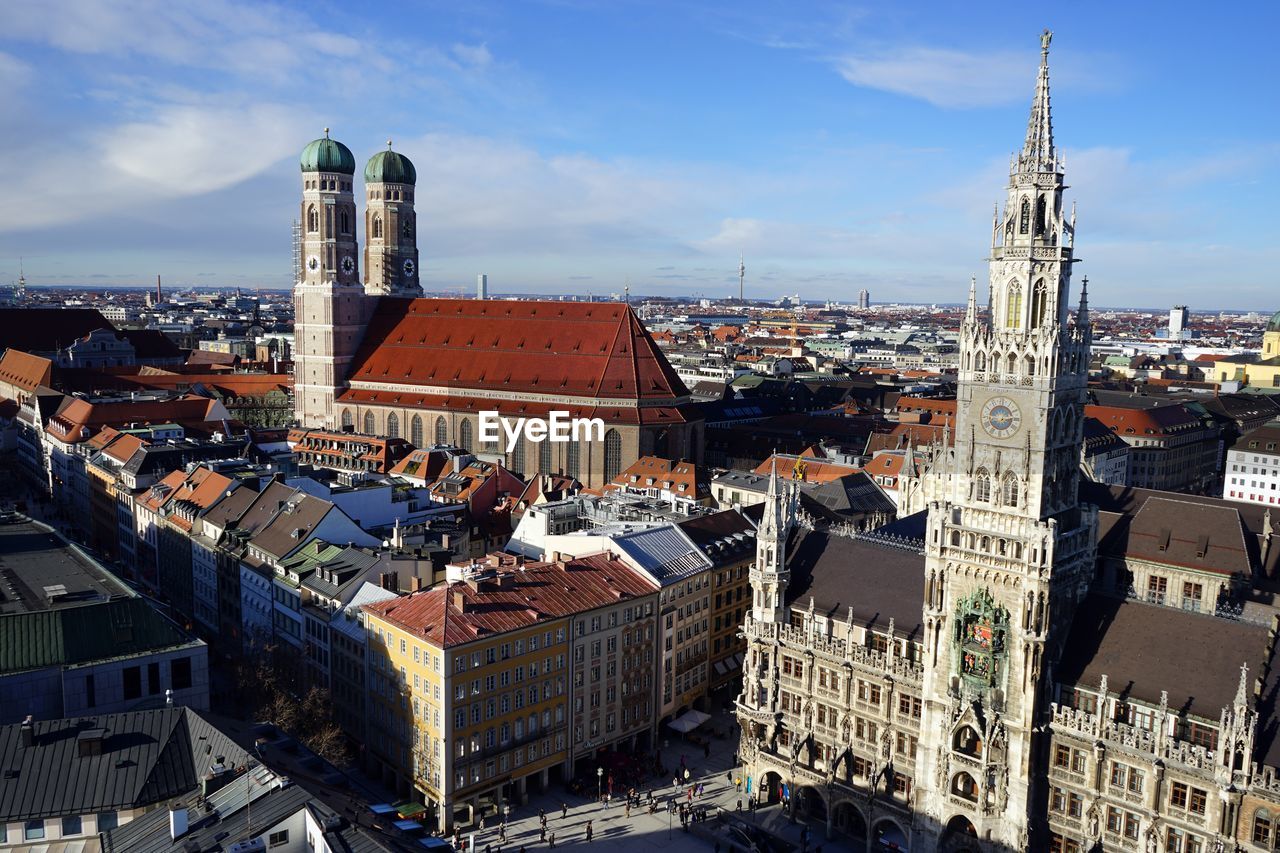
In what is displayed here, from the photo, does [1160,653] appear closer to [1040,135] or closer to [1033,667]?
[1033,667]

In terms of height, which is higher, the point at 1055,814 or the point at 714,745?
the point at 1055,814

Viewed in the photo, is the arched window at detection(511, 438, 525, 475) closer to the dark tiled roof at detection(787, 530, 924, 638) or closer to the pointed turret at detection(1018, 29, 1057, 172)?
the dark tiled roof at detection(787, 530, 924, 638)

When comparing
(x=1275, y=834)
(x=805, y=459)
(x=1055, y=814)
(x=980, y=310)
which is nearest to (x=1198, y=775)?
(x=1275, y=834)

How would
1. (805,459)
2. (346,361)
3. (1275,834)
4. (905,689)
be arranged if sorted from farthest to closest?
(346,361) → (805,459) → (905,689) → (1275,834)

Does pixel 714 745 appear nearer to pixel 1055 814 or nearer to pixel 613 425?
pixel 1055 814

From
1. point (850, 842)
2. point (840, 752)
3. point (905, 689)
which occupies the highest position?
point (905, 689)
